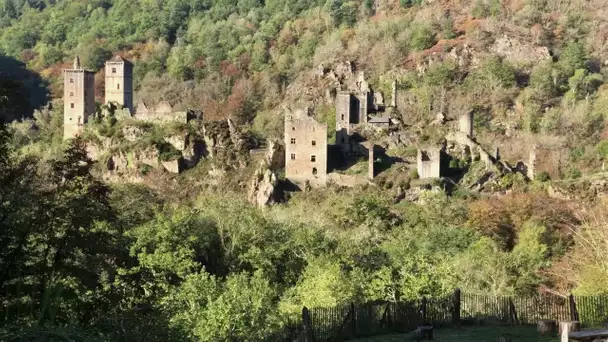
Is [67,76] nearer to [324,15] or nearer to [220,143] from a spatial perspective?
[220,143]

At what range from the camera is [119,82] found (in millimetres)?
77688

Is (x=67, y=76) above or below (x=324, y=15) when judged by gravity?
below

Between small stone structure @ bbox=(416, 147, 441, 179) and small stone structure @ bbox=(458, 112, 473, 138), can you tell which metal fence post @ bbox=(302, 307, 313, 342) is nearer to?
small stone structure @ bbox=(416, 147, 441, 179)

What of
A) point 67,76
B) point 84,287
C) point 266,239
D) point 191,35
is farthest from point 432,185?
point 191,35

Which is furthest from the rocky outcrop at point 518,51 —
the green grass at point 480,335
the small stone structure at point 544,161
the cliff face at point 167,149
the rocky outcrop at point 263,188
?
the green grass at point 480,335

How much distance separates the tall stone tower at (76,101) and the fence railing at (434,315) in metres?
52.8

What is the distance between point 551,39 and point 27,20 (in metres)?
81.0

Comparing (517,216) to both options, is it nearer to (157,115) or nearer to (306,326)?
(157,115)

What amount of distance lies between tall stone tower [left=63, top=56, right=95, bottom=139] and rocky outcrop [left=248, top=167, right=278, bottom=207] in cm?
1786

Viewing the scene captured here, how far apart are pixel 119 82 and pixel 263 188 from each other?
20.8m

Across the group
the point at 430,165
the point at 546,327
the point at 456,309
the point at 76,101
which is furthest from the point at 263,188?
the point at 546,327

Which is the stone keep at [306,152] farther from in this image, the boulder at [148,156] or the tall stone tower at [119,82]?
the tall stone tower at [119,82]

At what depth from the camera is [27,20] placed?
144 m

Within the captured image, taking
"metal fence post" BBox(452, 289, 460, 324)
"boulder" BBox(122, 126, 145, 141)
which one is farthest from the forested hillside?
"metal fence post" BBox(452, 289, 460, 324)
